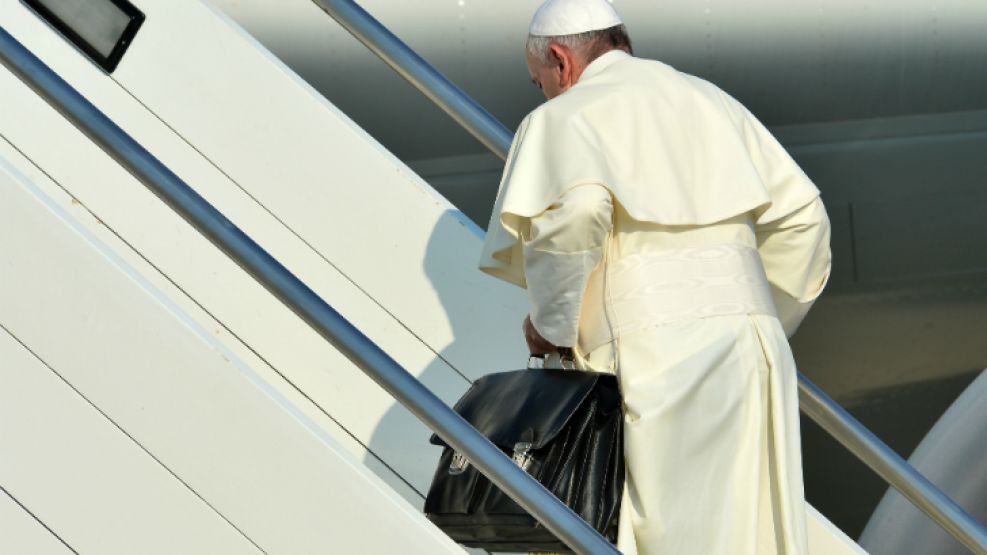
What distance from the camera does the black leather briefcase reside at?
1776 millimetres

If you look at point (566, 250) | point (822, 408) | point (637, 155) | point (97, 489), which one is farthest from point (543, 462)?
point (822, 408)

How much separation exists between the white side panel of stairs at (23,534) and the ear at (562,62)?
2.96ft

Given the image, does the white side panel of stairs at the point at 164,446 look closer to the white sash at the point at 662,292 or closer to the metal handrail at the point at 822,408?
the white sash at the point at 662,292

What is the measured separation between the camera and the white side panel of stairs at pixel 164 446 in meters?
1.69

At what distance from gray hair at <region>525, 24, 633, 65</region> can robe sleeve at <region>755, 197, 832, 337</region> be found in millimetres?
336

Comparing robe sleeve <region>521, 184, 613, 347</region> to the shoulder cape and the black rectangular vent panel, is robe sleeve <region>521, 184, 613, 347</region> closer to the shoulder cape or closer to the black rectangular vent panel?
the shoulder cape

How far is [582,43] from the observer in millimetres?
2014

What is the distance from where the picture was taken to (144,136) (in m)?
2.46

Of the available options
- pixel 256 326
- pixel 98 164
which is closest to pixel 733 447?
pixel 256 326

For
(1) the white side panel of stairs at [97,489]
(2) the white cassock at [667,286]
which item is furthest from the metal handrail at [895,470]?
(1) the white side panel of stairs at [97,489]

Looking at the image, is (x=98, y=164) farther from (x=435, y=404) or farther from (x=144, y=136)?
(x=435, y=404)

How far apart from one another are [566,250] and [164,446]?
539mm

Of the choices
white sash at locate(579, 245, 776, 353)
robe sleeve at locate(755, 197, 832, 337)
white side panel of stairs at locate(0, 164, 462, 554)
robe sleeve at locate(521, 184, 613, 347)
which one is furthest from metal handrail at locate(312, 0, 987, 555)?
white side panel of stairs at locate(0, 164, 462, 554)

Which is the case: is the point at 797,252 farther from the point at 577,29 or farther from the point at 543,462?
Answer: the point at 543,462
